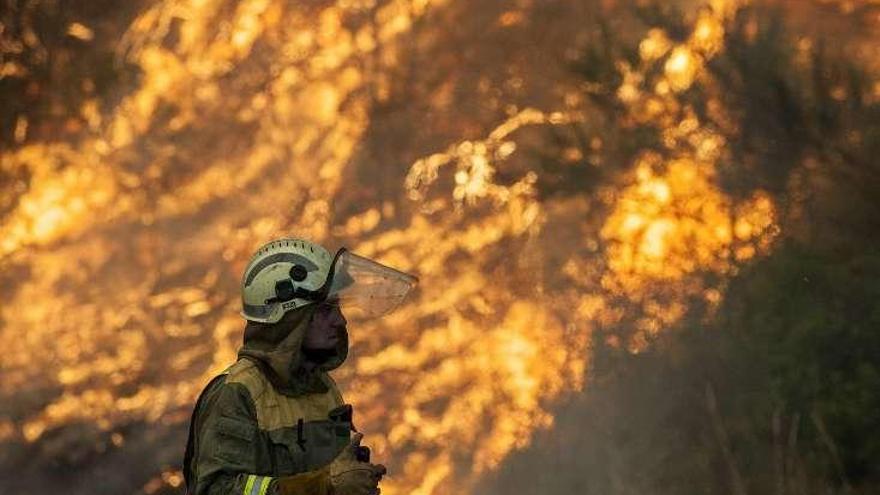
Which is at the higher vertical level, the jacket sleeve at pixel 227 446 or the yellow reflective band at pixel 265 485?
the jacket sleeve at pixel 227 446

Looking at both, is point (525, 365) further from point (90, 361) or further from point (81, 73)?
point (81, 73)

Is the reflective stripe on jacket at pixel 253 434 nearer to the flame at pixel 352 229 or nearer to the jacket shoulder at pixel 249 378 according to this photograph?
the jacket shoulder at pixel 249 378

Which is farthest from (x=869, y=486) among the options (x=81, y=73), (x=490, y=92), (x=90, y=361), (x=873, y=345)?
(x=81, y=73)

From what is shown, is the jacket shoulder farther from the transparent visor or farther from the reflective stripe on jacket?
the transparent visor

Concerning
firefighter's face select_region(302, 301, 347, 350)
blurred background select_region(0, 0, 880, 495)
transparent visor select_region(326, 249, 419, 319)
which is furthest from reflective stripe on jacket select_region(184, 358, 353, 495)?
blurred background select_region(0, 0, 880, 495)

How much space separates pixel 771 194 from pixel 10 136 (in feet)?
15.0

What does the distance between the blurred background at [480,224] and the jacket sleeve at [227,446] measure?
4720 mm

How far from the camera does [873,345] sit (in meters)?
8.37

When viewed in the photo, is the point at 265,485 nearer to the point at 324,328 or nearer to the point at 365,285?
the point at 324,328

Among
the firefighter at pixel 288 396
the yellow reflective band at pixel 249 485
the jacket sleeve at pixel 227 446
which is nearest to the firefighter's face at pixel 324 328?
the firefighter at pixel 288 396

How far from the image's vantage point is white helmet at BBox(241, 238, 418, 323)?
4535 millimetres

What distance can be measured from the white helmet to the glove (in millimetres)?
514

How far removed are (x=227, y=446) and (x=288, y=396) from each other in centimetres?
34

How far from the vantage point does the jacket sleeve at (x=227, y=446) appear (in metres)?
4.13
